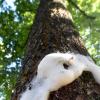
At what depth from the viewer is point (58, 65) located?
8.25 feet

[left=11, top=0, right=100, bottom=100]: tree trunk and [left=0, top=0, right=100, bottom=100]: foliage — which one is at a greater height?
[left=0, top=0, right=100, bottom=100]: foliage

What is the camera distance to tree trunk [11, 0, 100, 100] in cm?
238

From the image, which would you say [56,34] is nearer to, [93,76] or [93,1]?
[93,76]

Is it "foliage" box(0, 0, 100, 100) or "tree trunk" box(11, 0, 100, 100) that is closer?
"tree trunk" box(11, 0, 100, 100)

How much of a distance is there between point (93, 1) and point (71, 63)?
25.9 feet

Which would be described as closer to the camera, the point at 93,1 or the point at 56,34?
the point at 56,34

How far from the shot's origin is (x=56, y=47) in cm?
311

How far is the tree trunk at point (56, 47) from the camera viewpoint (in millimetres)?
2377

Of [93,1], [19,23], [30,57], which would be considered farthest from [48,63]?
[93,1]

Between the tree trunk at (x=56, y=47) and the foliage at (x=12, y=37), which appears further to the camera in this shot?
the foliage at (x=12, y=37)

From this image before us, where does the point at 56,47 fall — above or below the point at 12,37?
below

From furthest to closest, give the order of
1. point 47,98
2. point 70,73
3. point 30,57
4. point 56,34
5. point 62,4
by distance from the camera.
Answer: point 62,4, point 56,34, point 30,57, point 70,73, point 47,98

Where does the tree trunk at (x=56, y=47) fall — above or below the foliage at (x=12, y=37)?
below

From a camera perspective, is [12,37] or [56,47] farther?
[12,37]
